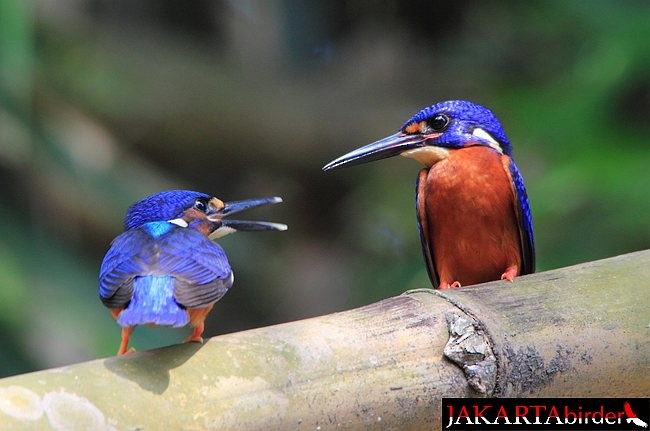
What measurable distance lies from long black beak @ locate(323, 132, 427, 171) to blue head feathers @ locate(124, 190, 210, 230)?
83 cm

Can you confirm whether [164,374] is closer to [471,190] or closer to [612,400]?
[612,400]

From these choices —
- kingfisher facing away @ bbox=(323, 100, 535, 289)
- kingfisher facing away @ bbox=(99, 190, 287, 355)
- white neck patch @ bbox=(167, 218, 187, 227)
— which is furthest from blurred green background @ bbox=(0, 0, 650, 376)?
kingfisher facing away @ bbox=(99, 190, 287, 355)

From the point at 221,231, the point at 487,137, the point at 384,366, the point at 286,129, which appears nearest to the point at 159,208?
the point at 221,231

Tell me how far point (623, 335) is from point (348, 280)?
15.5ft

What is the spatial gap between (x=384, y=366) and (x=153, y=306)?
1.83 ft

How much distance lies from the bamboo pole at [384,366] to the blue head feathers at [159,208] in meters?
0.88

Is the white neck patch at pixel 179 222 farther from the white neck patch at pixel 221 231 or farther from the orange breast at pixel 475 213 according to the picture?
the orange breast at pixel 475 213

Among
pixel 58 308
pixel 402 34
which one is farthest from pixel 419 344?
pixel 402 34

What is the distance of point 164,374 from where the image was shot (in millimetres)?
2195

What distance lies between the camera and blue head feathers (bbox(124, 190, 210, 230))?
3.18 m

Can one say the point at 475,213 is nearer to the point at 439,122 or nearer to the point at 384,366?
the point at 439,122

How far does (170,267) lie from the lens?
2.62 m

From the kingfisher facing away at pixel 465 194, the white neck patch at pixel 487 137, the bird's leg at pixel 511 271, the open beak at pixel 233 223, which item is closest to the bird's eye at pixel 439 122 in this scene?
the kingfisher facing away at pixel 465 194

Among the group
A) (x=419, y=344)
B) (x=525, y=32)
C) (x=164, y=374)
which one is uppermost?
(x=525, y=32)
